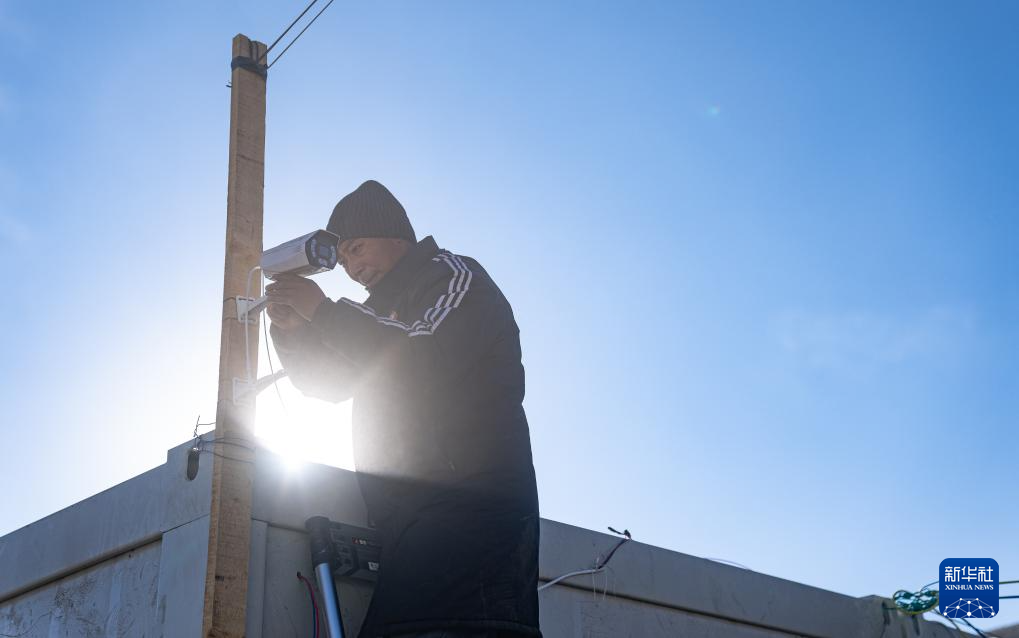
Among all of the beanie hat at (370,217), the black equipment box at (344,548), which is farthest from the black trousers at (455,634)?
the beanie hat at (370,217)

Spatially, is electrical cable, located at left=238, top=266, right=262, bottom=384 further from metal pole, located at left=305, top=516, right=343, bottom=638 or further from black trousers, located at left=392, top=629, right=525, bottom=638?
black trousers, located at left=392, top=629, right=525, bottom=638

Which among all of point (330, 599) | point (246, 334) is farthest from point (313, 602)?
point (246, 334)

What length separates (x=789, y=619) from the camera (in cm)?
511

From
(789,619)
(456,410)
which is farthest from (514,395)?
(789,619)

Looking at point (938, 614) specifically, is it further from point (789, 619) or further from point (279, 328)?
point (279, 328)

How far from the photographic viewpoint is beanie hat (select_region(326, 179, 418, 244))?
339 centimetres

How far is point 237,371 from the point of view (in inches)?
133

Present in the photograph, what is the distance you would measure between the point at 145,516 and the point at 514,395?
121 cm

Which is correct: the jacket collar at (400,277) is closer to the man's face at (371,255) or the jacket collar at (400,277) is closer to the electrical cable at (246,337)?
the man's face at (371,255)

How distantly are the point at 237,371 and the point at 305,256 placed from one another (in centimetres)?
50

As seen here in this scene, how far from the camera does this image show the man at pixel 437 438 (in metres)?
2.69

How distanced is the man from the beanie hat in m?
0.37

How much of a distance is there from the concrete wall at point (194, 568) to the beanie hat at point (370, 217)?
74 cm

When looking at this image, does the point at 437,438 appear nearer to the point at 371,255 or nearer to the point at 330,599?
the point at 330,599
